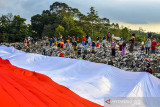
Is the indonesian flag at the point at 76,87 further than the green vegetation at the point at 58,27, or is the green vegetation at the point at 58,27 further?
the green vegetation at the point at 58,27

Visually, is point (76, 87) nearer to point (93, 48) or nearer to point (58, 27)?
point (93, 48)

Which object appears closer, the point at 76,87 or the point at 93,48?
the point at 76,87

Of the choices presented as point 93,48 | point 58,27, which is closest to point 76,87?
Result: point 93,48

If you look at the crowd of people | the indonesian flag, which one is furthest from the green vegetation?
the indonesian flag

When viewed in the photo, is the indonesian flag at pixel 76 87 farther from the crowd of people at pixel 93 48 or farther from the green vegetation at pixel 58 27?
the green vegetation at pixel 58 27

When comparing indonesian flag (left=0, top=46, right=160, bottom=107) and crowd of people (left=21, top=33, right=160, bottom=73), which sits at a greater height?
crowd of people (left=21, top=33, right=160, bottom=73)

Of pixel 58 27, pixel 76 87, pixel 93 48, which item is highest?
pixel 58 27

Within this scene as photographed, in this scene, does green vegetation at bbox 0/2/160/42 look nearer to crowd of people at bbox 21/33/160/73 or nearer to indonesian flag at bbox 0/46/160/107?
crowd of people at bbox 21/33/160/73

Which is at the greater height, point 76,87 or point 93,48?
point 93,48

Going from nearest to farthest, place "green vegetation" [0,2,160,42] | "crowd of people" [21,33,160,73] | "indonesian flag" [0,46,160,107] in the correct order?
"indonesian flag" [0,46,160,107] → "crowd of people" [21,33,160,73] → "green vegetation" [0,2,160,42]

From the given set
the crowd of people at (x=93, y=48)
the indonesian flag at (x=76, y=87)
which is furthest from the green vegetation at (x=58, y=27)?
the indonesian flag at (x=76, y=87)

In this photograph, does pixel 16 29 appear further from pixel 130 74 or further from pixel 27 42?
pixel 130 74

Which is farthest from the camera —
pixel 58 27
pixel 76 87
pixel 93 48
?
pixel 58 27

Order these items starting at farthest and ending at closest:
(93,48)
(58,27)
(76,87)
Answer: (58,27) → (93,48) → (76,87)
